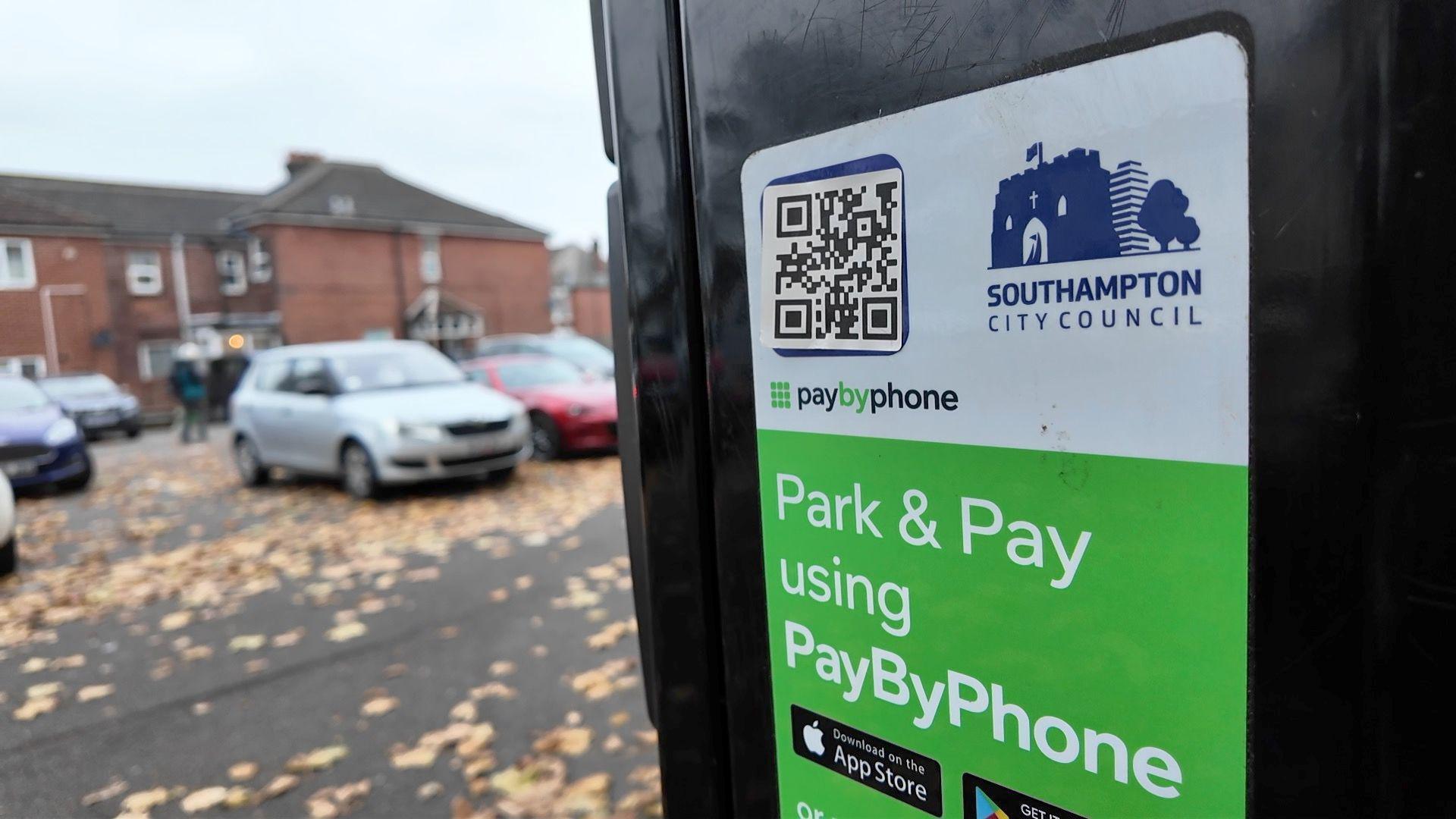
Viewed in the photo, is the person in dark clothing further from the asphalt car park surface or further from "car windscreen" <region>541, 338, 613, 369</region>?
the asphalt car park surface

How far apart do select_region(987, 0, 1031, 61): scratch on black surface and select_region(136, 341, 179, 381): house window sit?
117 ft

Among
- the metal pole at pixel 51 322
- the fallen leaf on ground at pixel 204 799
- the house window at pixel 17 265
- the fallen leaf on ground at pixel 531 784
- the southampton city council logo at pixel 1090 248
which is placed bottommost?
the fallen leaf on ground at pixel 531 784

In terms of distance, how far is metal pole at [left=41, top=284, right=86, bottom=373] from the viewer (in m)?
22.7

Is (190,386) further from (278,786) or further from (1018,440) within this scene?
(1018,440)

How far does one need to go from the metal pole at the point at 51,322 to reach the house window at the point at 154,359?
6137 millimetres

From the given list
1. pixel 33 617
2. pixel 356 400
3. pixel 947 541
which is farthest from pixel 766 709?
pixel 356 400

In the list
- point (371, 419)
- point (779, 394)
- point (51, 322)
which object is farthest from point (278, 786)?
point (51, 322)

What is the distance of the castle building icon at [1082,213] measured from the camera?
0.76 meters

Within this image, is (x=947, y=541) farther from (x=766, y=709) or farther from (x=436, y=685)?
(x=436, y=685)

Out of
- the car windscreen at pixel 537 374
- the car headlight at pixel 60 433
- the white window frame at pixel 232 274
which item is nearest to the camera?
the car headlight at pixel 60 433

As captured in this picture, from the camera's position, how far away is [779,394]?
3.74 feet

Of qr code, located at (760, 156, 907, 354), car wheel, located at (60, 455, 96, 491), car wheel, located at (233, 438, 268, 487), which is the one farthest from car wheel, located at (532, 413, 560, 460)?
qr code, located at (760, 156, 907, 354)

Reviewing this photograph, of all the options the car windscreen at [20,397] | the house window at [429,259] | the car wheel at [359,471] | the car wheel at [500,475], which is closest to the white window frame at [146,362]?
the house window at [429,259]

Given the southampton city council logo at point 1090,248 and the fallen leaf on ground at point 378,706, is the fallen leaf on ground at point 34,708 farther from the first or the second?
the southampton city council logo at point 1090,248
